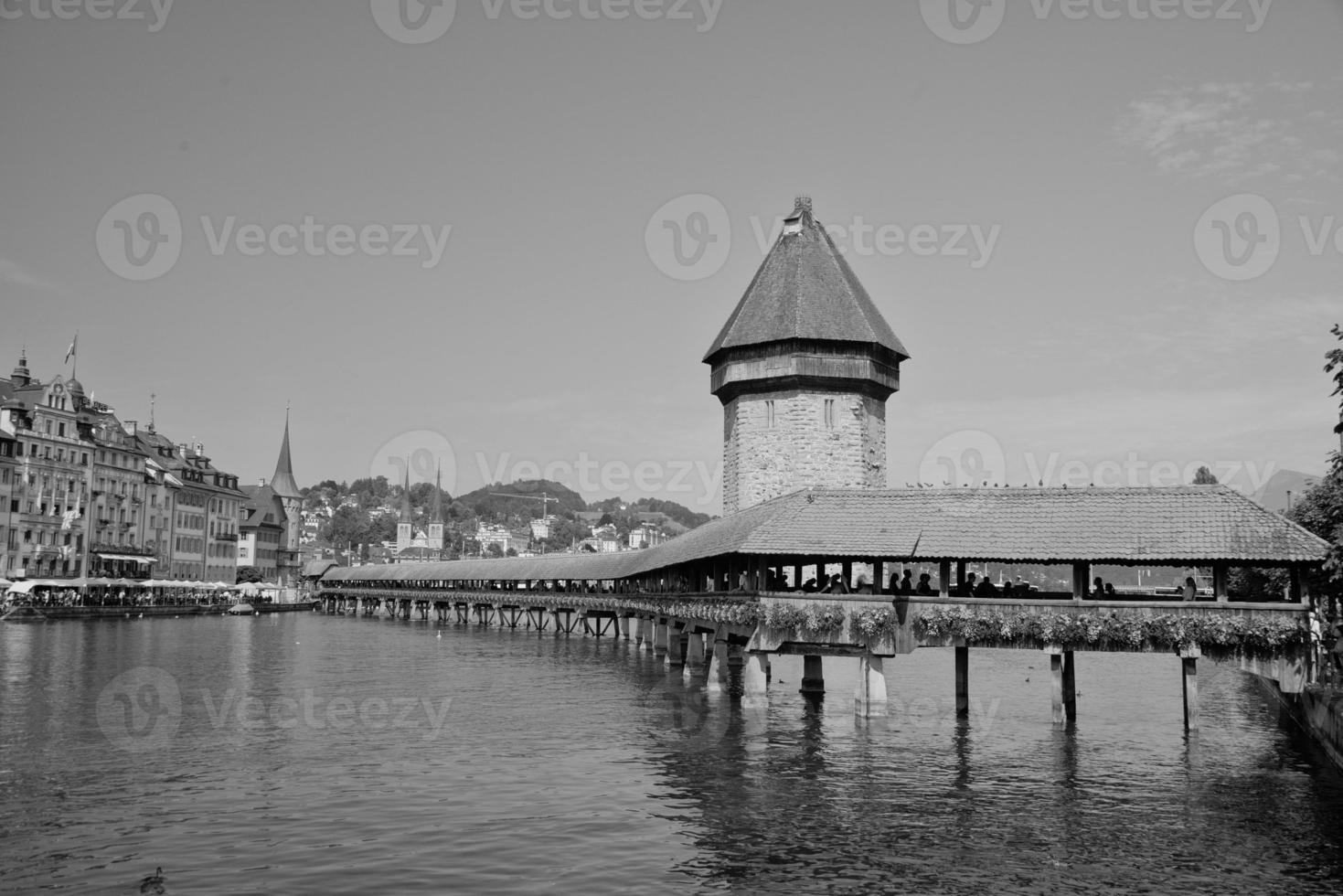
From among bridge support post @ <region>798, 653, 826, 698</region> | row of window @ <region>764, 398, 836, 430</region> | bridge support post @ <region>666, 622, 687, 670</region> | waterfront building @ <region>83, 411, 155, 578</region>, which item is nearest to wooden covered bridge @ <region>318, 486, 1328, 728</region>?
bridge support post @ <region>798, 653, 826, 698</region>

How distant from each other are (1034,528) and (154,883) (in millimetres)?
16712

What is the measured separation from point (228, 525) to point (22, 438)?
1270 inches

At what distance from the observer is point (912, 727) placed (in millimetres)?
24875

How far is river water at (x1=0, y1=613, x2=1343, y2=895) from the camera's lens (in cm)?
1379

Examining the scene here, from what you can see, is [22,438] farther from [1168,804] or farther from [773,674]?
[1168,804]

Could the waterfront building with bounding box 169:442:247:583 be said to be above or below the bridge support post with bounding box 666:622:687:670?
above

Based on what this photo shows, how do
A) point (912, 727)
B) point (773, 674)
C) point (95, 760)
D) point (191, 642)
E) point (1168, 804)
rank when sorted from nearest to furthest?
point (1168, 804)
point (95, 760)
point (912, 727)
point (773, 674)
point (191, 642)

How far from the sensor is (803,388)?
4306 centimetres

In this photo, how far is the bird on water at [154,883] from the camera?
41.9 feet

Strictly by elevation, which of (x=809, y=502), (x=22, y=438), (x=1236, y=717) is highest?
(x=22, y=438)

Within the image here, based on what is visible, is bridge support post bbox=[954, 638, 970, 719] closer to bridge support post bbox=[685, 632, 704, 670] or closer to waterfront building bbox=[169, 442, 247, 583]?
bridge support post bbox=[685, 632, 704, 670]

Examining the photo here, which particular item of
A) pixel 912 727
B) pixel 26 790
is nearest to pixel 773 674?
pixel 912 727

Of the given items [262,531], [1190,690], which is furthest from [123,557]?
[1190,690]

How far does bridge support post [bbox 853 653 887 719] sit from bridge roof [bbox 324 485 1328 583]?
2629 millimetres
